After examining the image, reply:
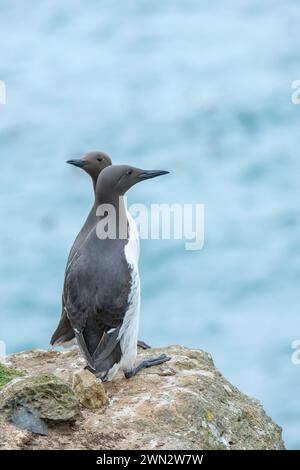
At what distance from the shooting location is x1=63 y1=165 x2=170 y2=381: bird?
7.79 m

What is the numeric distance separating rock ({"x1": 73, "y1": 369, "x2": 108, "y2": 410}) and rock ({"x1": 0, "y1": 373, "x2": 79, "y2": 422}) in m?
0.36

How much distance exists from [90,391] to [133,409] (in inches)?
10.4

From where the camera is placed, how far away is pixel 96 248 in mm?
7949

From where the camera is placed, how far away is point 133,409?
23.8 feet

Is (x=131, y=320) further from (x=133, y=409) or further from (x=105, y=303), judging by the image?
(x=133, y=409)

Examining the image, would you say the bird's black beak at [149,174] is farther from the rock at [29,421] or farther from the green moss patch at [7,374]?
the rock at [29,421]

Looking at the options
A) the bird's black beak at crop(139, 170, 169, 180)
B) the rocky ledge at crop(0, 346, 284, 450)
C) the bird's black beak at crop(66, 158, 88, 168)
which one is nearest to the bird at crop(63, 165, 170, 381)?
the rocky ledge at crop(0, 346, 284, 450)

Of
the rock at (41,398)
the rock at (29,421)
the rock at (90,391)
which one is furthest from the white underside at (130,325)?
the rock at (29,421)

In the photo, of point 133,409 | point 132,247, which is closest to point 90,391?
point 133,409

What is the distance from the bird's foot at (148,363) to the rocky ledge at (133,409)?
1.5 inches

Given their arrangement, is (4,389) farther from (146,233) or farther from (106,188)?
(146,233)
